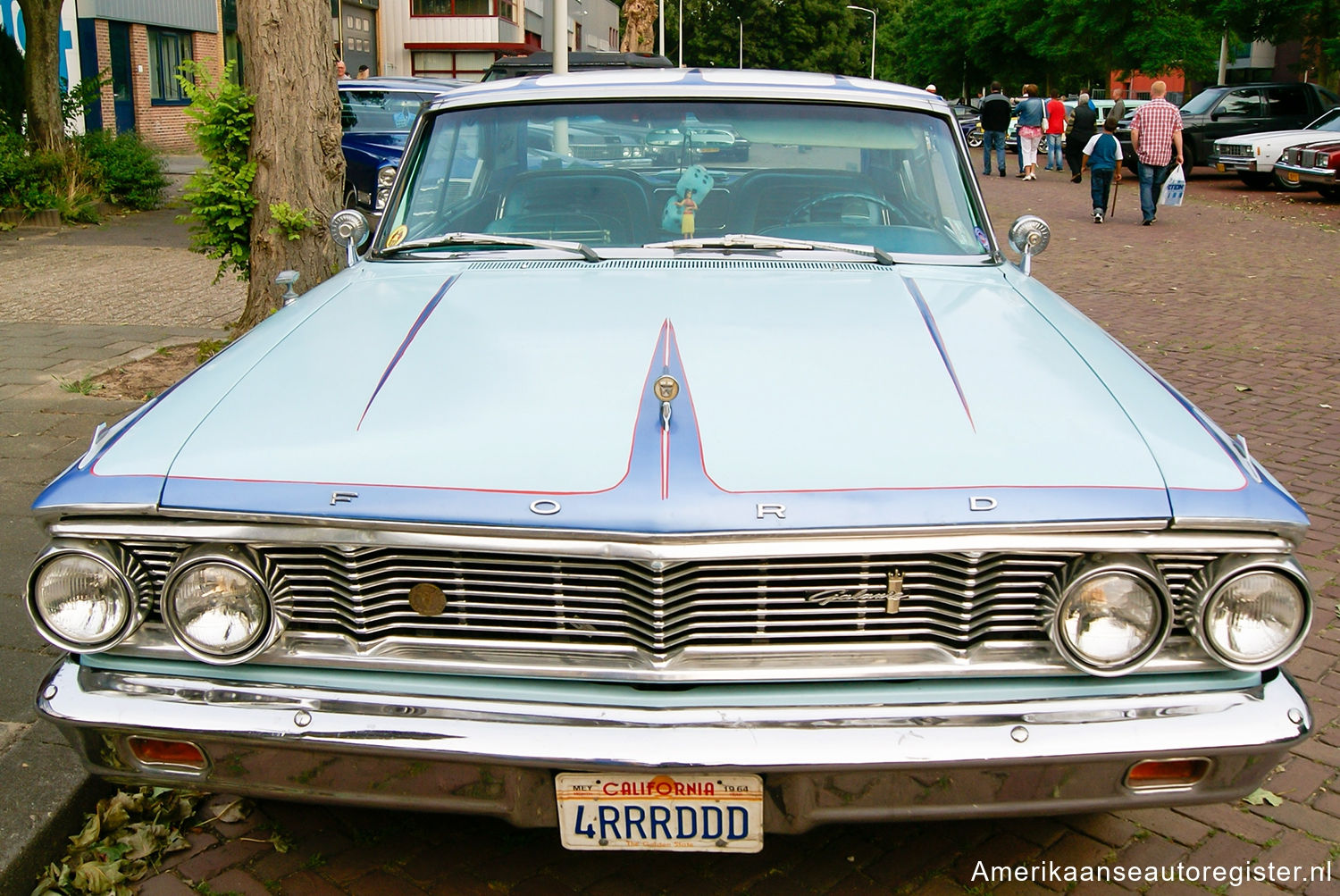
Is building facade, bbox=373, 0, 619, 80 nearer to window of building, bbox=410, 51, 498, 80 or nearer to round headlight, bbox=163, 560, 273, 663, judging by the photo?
window of building, bbox=410, 51, 498, 80

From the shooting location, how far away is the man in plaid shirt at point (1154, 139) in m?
15.3

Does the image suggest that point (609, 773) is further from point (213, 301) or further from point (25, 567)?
point (213, 301)

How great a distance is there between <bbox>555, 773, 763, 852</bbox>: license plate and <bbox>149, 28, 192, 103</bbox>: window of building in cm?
3042

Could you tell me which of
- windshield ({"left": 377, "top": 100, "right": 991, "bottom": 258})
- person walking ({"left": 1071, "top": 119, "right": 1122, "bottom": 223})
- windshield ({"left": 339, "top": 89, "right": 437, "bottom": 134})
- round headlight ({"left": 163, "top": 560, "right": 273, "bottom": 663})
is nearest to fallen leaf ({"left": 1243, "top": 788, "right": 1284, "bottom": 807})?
windshield ({"left": 377, "top": 100, "right": 991, "bottom": 258})

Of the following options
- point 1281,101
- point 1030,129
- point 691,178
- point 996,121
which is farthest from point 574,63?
point 1281,101

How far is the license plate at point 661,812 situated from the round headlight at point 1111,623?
24.5 inches

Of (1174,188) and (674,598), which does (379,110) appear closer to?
(1174,188)

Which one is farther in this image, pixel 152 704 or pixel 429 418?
pixel 429 418

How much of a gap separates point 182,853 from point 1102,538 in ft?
7.12

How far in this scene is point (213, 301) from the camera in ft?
30.8

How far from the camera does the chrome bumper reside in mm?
2135

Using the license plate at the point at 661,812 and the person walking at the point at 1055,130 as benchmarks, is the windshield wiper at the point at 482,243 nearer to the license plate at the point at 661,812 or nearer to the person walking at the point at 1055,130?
the license plate at the point at 661,812

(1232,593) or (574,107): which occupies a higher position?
(574,107)

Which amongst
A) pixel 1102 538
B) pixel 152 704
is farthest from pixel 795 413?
pixel 152 704
